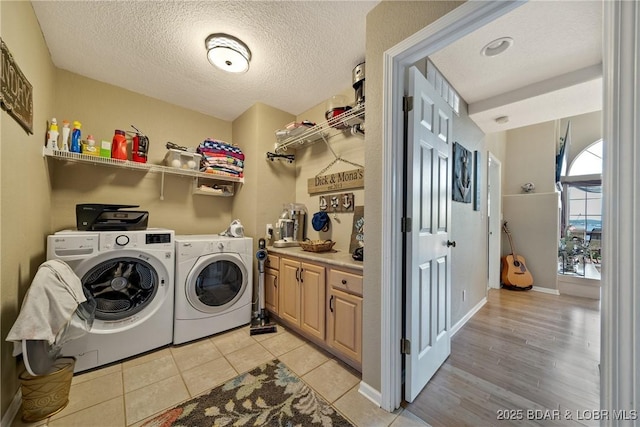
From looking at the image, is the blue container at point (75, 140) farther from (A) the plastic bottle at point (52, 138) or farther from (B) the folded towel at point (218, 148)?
(B) the folded towel at point (218, 148)

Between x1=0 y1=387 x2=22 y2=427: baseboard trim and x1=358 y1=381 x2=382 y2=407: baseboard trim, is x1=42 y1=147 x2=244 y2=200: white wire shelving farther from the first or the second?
x1=358 y1=381 x2=382 y2=407: baseboard trim

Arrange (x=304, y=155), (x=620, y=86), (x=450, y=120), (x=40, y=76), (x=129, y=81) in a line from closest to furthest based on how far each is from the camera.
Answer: (x=620, y=86)
(x=40, y=76)
(x=450, y=120)
(x=129, y=81)
(x=304, y=155)

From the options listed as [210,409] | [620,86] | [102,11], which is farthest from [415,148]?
[102,11]

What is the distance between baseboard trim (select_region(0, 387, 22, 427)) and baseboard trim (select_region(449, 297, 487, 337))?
2.89m

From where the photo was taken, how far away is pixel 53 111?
76.0 inches

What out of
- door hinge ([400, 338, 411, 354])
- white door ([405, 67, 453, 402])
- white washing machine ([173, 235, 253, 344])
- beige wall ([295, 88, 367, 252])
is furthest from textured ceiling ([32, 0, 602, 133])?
door hinge ([400, 338, 411, 354])

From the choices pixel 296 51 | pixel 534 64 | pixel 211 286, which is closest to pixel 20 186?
pixel 211 286

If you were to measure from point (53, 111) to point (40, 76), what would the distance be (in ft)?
1.45

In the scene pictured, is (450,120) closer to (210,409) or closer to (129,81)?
(210,409)

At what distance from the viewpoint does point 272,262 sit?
7.79ft

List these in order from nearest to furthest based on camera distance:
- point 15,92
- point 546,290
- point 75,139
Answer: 1. point 15,92
2. point 75,139
3. point 546,290

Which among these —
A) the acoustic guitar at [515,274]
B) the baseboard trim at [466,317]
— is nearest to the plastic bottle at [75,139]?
the baseboard trim at [466,317]

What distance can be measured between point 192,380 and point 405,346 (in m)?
1.45

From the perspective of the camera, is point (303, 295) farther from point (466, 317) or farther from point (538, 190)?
point (538, 190)
